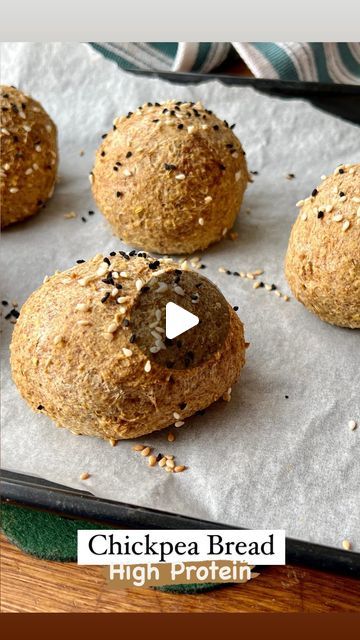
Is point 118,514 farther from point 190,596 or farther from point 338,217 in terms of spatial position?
point 338,217

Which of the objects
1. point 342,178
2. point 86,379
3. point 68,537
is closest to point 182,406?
point 86,379

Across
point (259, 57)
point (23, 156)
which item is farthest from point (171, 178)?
point (259, 57)

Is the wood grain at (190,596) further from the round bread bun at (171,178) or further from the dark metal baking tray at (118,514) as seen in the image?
the round bread bun at (171,178)

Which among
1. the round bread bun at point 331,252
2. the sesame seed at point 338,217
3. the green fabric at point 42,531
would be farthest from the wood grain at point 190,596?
the sesame seed at point 338,217

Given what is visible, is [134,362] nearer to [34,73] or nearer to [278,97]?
[278,97]

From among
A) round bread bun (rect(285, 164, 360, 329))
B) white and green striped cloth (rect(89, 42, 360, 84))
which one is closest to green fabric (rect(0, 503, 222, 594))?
round bread bun (rect(285, 164, 360, 329))
